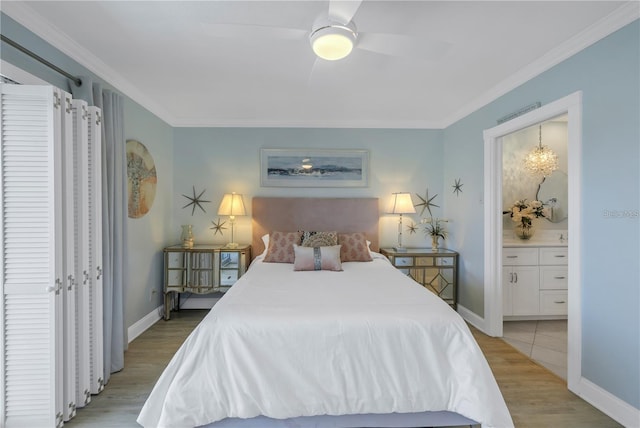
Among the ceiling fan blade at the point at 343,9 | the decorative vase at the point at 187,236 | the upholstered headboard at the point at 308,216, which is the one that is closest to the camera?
the ceiling fan blade at the point at 343,9

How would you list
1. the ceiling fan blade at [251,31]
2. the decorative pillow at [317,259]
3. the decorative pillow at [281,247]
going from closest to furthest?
the ceiling fan blade at [251,31], the decorative pillow at [317,259], the decorative pillow at [281,247]

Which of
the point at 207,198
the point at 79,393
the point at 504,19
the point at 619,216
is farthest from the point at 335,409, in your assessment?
the point at 207,198

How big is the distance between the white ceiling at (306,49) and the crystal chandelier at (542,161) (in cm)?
111

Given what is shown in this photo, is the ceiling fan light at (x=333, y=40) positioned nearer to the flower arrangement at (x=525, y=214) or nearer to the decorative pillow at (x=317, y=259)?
the decorative pillow at (x=317, y=259)

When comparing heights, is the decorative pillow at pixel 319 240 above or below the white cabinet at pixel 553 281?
above

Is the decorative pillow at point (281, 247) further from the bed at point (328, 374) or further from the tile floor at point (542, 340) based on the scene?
the tile floor at point (542, 340)

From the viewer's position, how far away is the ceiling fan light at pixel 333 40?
1.65 m

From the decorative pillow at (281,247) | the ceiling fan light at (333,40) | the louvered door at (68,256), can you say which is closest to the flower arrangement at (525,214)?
the decorative pillow at (281,247)

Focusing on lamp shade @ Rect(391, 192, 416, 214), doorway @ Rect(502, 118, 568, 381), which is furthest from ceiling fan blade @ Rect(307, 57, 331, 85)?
doorway @ Rect(502, 118, 568, 381)

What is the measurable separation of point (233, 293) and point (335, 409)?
1.07 m

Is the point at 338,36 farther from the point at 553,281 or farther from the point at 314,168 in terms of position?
the point at 553,281

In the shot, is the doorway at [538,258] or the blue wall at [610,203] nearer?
the blue wall at [610,203]

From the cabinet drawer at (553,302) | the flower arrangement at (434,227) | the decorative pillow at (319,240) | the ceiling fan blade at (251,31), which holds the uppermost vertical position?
the ceiling fan blade at (251,31)

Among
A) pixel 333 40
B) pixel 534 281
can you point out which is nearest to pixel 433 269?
pixel 534 281
